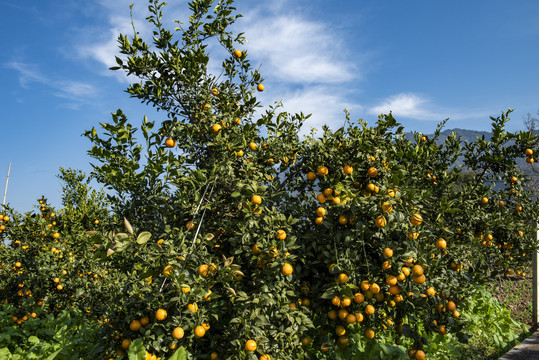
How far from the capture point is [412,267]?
234 cm

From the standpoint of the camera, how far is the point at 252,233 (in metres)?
2.36

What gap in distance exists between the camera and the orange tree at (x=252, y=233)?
2.18 metres

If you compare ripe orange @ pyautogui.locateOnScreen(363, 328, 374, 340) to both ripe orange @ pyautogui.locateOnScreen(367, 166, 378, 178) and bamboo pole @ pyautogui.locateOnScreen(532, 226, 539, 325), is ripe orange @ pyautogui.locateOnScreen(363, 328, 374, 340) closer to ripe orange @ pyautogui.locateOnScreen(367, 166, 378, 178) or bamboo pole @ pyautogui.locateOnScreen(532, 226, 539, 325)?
ripe orange @ pyautogui.locateOnScreen(367, 166, 378, 178)

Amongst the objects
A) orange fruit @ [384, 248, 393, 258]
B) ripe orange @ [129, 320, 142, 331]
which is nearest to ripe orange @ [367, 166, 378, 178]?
orange fruit @ [384, 248, 393, 258]

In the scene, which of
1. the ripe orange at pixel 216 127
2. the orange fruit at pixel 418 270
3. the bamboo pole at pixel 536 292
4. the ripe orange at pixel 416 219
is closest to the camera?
the orange fruit at pixel 418 270

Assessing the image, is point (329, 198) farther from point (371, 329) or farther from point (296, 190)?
point (371, 329)

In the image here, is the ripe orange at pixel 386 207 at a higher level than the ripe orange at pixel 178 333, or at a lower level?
higher

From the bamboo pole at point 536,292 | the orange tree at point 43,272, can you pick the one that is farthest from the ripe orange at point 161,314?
the bamboo pole at point 536,292

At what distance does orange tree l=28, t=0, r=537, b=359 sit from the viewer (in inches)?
85.8

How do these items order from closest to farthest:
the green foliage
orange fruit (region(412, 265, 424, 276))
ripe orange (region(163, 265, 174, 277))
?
ripe orange (region(163, 265, 174, 277)), orange fruit (region(412, 265, 424, 276)), the green foliage

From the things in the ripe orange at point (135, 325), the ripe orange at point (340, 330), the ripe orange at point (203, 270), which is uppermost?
the ripe orange at point (203, 270)

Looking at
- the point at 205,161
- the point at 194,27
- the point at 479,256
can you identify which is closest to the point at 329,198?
the point at 205,161

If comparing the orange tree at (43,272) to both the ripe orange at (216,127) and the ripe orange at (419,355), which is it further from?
the ripe orange at (419,355)

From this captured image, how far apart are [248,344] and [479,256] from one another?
6.85ft
